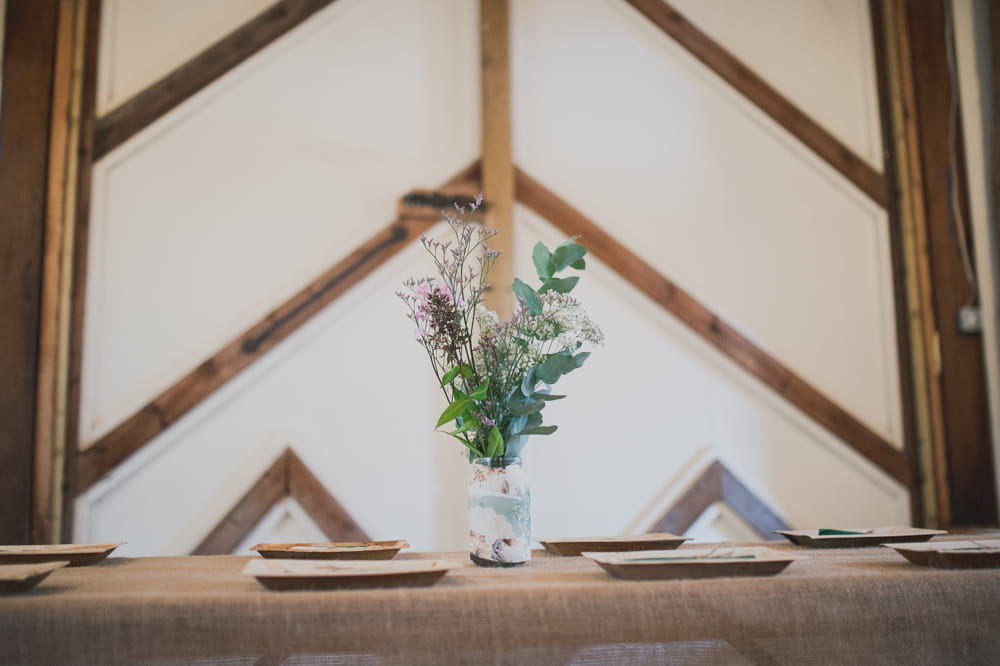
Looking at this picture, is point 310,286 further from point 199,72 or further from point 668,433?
point 668,433

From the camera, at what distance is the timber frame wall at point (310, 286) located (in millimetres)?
2576

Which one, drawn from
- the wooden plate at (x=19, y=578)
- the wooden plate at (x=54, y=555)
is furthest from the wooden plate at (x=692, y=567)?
the wooden plate at (x=54, y=555)

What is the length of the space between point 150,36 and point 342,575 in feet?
8.11

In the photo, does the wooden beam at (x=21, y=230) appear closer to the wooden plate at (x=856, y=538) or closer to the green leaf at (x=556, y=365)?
the green leaf at (x=556, y=365)

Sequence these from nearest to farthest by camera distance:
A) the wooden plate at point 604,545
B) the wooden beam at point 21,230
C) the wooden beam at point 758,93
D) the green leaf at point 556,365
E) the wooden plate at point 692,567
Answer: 1. the wooden plate at point 692,567
2. the green leaf at point 556,365
3. the wooden plate at point 604,545
4. the wooden beam at point 21,230
5. the wooden beam at point 758,93

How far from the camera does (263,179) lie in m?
2.86

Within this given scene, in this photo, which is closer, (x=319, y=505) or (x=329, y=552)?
(x=329, y=552)

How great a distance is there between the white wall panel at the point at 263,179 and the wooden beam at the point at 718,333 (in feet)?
1.25

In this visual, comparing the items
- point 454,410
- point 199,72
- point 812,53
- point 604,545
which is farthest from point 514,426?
point 812,53

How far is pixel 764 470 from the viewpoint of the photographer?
9.76ft

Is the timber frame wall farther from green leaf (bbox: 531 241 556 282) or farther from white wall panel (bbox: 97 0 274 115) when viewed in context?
green leaf (bbox: 531 241 556 282)

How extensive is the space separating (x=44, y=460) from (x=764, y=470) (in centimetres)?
241

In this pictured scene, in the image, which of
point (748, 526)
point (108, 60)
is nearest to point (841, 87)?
point (748, 526)

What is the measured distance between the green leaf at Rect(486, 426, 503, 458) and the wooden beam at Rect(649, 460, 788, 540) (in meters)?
1.73
